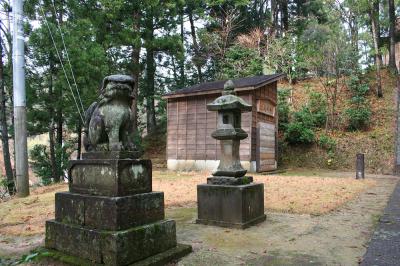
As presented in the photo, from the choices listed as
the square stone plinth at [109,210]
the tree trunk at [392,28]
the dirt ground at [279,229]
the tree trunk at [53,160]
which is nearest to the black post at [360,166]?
the dirt ground at [279,229]

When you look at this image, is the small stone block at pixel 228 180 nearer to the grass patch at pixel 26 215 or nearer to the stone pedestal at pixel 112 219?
the stone pedestal at pixel 112 219

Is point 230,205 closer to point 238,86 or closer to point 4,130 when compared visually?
point 238,86

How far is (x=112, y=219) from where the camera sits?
152 inches

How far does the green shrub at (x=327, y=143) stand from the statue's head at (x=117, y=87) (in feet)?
51.7

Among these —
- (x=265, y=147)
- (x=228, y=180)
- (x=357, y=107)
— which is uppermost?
(x=357, y=107)

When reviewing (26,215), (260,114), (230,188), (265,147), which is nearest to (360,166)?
(265,147)

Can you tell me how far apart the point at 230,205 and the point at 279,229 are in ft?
2.98

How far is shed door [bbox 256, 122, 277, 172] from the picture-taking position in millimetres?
15248

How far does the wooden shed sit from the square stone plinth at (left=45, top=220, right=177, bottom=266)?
10779 millimetres

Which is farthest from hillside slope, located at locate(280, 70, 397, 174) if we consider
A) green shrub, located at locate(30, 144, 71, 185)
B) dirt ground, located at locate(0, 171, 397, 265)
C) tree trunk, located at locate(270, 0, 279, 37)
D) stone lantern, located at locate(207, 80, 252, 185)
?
stone lantern, located at locate(207, 80, 252, 185)

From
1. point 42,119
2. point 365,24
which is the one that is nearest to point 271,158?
point 42,119

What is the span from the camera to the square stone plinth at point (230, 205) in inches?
237

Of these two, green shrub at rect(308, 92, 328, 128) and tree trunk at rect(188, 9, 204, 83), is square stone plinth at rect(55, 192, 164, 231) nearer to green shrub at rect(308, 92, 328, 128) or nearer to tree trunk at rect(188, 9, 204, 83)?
green shrub at rect(308, 92, 328, 128)

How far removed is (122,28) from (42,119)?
707 centimetres
